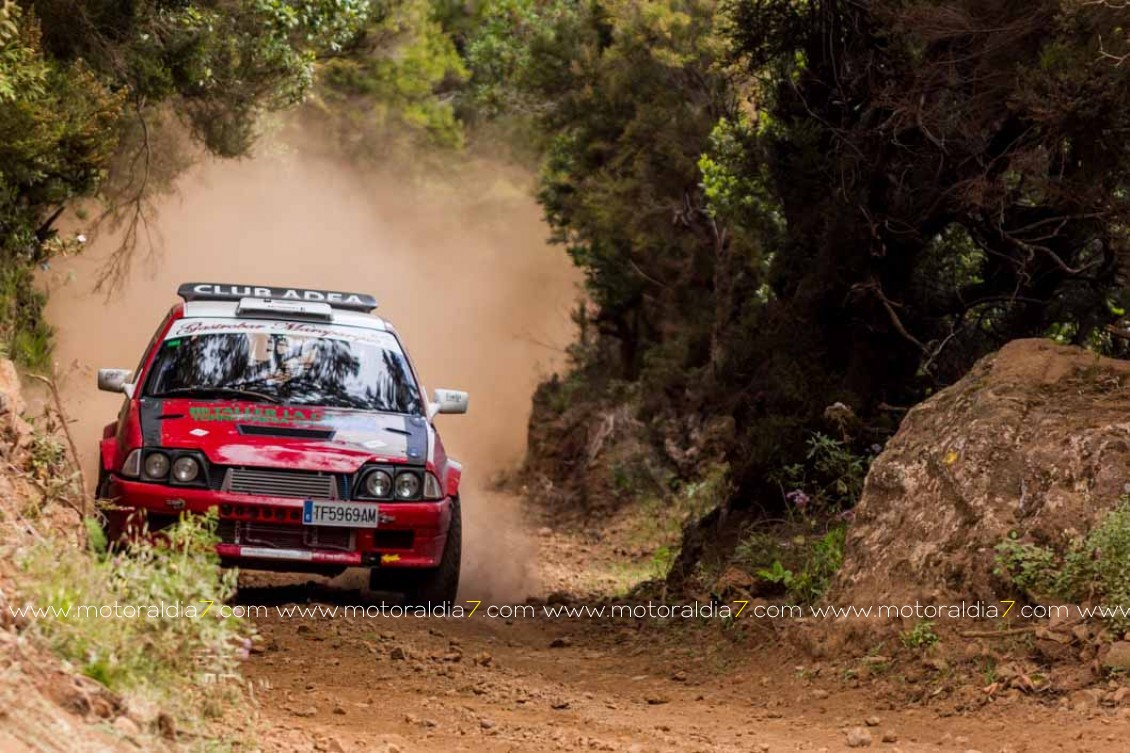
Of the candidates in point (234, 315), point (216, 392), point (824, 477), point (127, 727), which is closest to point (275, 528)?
point (216, 392)

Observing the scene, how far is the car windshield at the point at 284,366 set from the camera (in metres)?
10.0

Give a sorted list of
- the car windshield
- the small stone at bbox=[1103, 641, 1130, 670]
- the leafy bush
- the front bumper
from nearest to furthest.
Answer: the leafy bush
the small stone at bbox=[1103, 641, 1130, 670]
the front bumper
the car windshield

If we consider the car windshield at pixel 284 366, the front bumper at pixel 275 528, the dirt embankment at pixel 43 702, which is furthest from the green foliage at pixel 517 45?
the dirt embankment at pixel 43 702

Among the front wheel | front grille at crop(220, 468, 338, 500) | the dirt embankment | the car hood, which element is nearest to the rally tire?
the front wheel

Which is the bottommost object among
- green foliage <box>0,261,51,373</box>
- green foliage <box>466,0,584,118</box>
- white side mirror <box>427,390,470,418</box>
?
white side mirror <box>427,390,470,418</box>

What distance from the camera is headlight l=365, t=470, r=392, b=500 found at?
30.4 feet

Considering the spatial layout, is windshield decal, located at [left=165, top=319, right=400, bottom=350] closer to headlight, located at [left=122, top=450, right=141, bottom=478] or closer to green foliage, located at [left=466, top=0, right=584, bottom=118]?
headlight, located at [left=122, top=450, right=141, bottom=478]

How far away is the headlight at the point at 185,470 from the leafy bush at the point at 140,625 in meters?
3.29

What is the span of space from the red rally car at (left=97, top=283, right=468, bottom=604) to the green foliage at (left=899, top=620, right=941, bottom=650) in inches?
111

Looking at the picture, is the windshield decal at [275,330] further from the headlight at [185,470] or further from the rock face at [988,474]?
the rock face at [988,474]

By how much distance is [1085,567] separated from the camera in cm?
780

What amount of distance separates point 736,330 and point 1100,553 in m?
5.71

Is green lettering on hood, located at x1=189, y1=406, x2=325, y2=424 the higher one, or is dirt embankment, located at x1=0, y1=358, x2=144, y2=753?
green lettering on hood, located at x1=189, y1=406, x2=325, y2=424

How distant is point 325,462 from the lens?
9.19 meters
